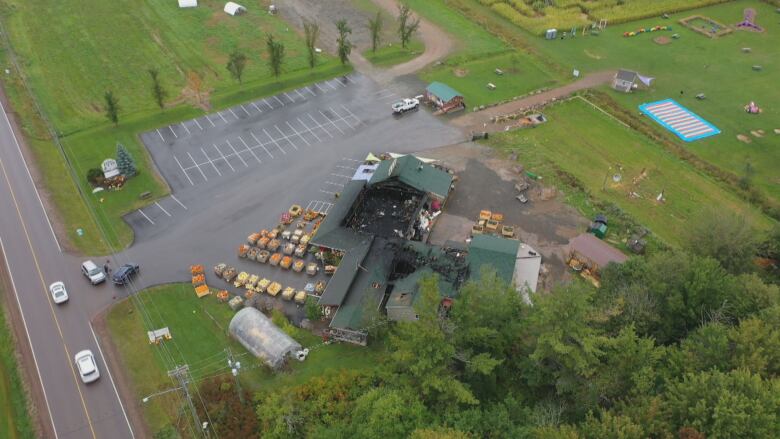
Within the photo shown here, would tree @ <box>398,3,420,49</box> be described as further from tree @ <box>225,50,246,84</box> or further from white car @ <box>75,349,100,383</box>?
white car @ <box>75,349,100,383</box>

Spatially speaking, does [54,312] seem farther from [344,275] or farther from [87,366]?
[344,275]

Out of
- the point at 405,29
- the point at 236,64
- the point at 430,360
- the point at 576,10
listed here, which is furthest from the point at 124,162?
the point at 576,10

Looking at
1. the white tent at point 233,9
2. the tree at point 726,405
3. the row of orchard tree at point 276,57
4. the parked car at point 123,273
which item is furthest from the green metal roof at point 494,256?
the white tent at point 233,9

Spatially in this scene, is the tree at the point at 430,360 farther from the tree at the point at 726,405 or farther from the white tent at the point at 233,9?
the white tent at the point at 233,9

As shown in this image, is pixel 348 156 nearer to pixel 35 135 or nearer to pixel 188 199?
pixel 188 199

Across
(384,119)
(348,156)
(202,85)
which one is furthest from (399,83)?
(202,85)
